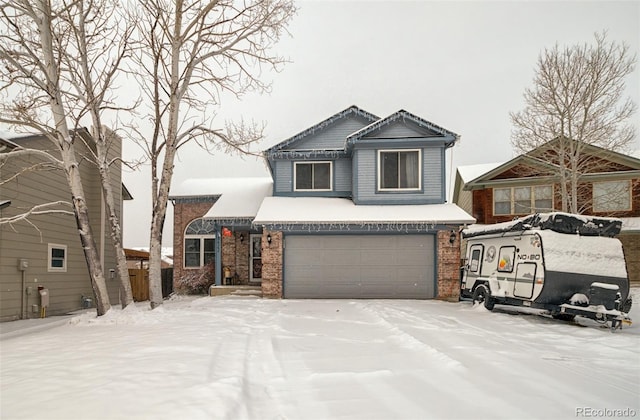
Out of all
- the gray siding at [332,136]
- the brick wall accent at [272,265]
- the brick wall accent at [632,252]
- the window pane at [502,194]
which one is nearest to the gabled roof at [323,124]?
the gray siding at [332,136]

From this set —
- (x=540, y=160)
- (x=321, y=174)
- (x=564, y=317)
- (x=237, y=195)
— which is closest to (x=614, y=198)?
(x=540, y=160)

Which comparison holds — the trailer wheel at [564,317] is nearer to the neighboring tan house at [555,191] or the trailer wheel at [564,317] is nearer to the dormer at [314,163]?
the dormer at [314,163]

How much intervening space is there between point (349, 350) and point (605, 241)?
7.43m

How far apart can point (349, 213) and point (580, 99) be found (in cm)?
1028

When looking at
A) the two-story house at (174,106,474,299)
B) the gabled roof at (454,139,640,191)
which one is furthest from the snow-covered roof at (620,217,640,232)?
the two-story house at (174,106,474,299)

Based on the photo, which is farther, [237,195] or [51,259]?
[237,195]

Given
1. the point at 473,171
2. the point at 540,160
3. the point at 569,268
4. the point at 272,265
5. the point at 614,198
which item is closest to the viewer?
the point at 569,268

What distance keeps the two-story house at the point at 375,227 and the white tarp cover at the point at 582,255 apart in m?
4.42

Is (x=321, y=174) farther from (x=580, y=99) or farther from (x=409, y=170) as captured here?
(x=580, y=99)

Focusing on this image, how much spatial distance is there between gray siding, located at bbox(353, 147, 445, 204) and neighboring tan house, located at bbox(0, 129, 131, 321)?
9.89 metres

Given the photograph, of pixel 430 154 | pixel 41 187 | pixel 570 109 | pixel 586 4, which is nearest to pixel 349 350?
pixel 430 154

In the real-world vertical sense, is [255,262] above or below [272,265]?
below

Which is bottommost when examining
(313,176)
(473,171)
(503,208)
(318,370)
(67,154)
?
(318,370)

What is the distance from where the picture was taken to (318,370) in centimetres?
548
